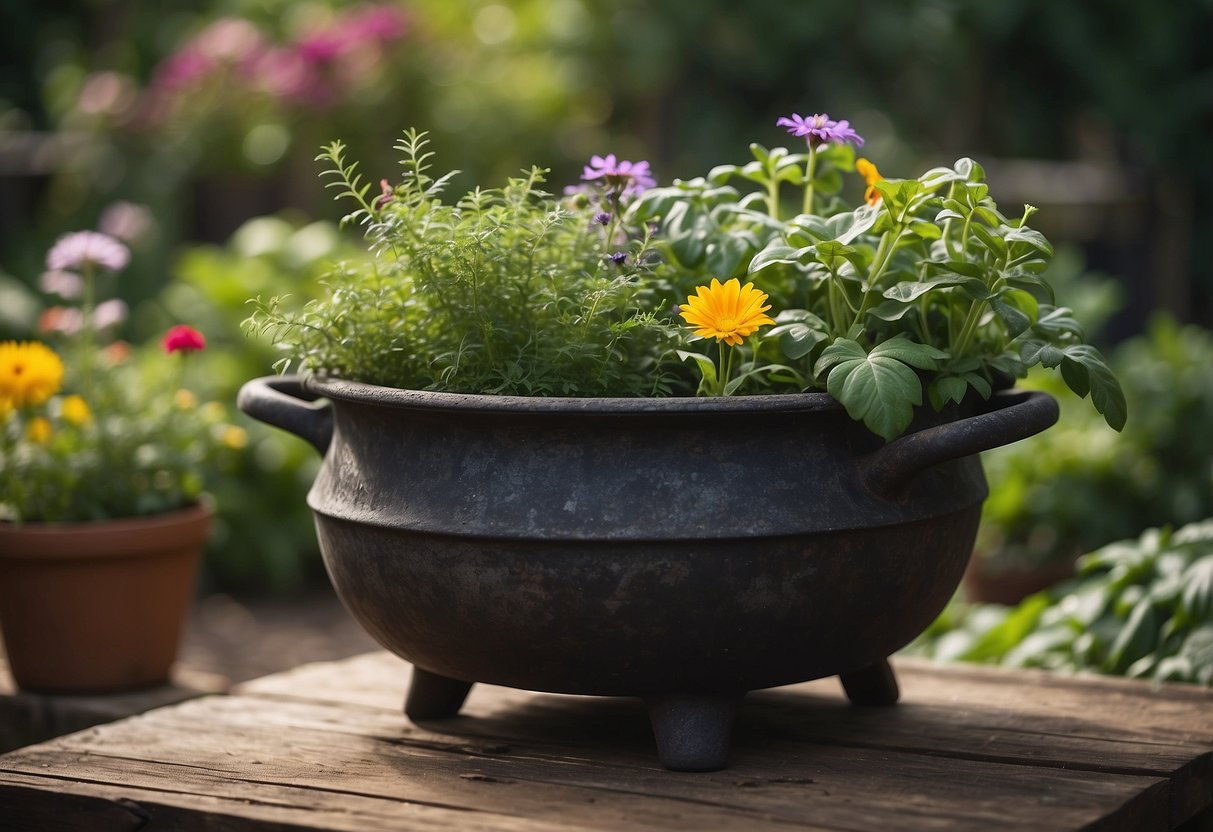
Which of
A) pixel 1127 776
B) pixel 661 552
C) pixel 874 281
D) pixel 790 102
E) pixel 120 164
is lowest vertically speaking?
pixel 1127 776

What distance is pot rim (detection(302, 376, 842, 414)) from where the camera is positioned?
4.77ft

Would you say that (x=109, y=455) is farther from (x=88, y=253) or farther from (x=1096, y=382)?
(x=1096, y=382)

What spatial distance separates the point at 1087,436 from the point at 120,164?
13.4 ft

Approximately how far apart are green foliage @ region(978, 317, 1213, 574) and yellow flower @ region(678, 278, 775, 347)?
6.65 ft

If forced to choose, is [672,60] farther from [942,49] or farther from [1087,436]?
[1087,436]

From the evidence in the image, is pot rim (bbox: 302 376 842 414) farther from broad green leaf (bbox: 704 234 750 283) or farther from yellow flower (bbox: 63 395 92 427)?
yellow flower (bbox: 63 395 92 427)

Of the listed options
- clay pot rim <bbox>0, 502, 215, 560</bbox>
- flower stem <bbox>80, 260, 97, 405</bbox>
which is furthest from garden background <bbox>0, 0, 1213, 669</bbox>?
clay pot rim <bbox>0, 502, 215, 560</bbox>

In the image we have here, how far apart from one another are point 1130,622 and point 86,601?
5.61ft

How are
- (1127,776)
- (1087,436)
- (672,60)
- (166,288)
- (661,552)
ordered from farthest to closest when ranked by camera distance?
(672,60), (166,288), (1087,436), (1127,776), (661,552)

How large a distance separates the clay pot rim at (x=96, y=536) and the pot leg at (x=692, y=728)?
118 centimetres

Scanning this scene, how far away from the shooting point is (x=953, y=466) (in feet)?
5.50

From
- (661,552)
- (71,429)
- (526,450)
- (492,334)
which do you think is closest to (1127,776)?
(661,552)

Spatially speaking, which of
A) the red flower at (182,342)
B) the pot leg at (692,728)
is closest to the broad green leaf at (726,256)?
the pot leg at (692,728)

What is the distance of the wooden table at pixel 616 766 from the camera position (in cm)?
146
